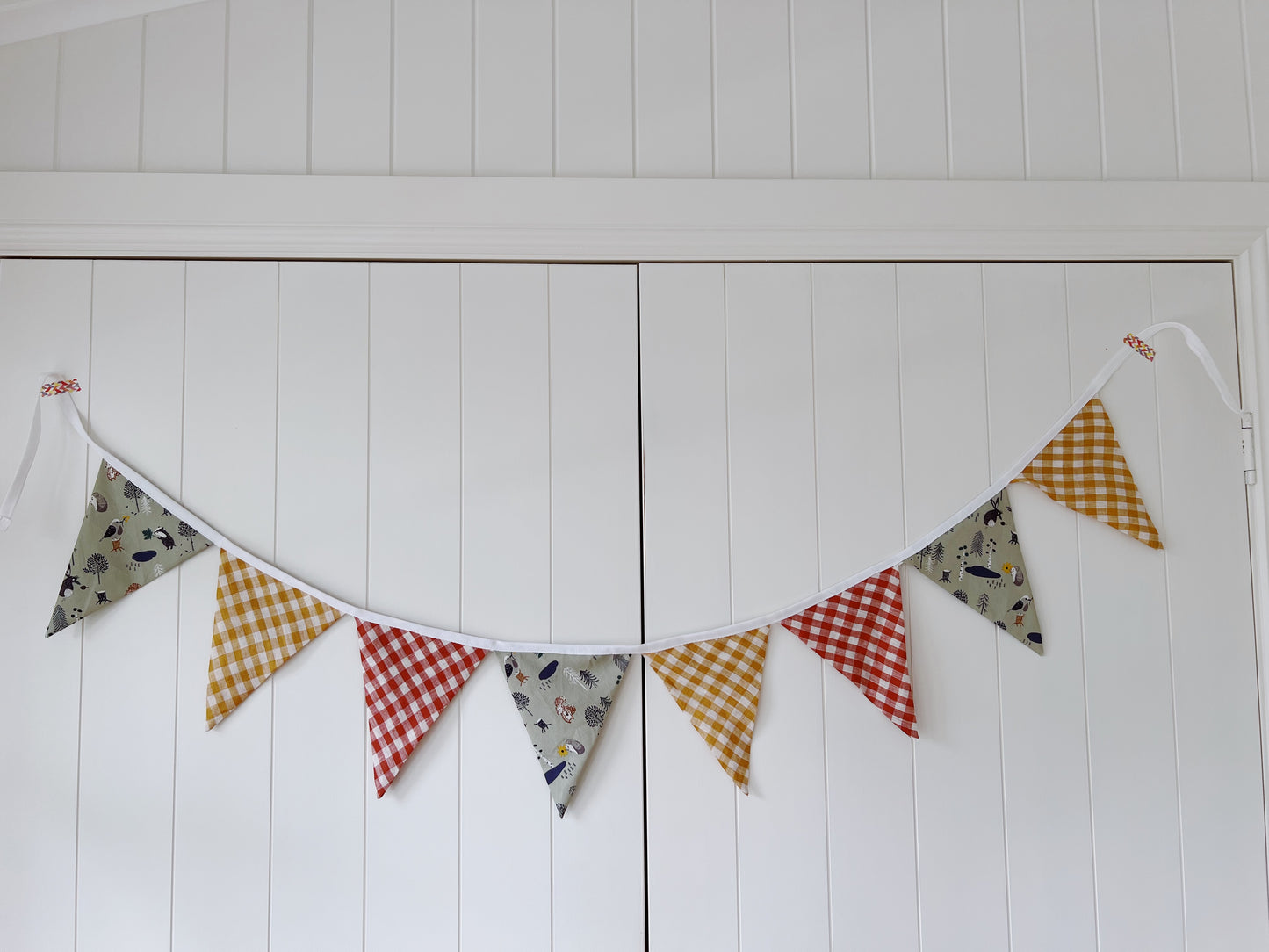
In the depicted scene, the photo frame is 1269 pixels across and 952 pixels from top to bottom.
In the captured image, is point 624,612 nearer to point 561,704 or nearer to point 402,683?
point 561,704

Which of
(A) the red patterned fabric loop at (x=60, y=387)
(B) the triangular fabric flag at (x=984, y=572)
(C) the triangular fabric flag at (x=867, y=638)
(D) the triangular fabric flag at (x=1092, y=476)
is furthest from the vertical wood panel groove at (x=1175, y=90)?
(A) the red patterned fabric loop at (x=60, y=387)

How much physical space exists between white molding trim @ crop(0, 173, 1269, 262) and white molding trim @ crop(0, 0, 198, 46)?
23 cm

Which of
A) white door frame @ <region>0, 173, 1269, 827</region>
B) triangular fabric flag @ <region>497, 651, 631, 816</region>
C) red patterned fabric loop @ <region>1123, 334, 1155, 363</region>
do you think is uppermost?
white door frame @ <region>0, 173, 1269, 827</region>

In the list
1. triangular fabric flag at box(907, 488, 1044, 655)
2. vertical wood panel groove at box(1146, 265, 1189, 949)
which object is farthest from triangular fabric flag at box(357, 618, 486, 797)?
vertical wood panel groove at box(1146, 265, 1189, 949)

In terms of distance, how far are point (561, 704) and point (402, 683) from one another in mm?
233

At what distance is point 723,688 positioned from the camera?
1.23 metres

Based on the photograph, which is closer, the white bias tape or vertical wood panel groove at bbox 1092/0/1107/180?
the white bias tape

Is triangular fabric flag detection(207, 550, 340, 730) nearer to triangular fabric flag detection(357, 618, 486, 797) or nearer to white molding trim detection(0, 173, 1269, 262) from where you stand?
triangular fabric flag detection(357, 618, 486, 797)

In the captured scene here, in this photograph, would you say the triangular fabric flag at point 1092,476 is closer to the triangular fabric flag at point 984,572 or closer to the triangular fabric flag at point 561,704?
the triangular fabric flag at point 984,572

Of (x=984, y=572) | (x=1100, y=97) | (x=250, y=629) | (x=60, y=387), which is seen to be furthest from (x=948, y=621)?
(x=60, y=387)

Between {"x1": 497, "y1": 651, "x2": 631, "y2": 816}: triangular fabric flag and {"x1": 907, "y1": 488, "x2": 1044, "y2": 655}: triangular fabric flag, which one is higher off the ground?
{"x1": 907, "y1": 488, "x2": 1044, "y2": 655}: triangular fabric flag

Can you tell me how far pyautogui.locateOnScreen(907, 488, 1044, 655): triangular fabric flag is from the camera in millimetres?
1269

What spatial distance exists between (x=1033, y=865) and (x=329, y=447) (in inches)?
48.2

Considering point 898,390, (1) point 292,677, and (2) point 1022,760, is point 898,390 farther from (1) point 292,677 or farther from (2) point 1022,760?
(1) point 292,677
